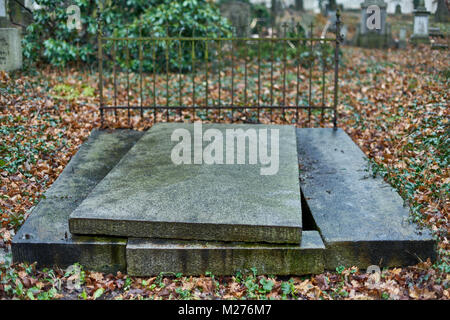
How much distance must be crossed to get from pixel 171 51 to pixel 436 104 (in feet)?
18.7

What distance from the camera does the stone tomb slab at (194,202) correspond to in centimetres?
375

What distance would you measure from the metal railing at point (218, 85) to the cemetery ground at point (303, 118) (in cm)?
36

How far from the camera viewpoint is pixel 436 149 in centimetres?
632

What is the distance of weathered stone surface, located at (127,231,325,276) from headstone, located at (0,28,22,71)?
21.4 ft

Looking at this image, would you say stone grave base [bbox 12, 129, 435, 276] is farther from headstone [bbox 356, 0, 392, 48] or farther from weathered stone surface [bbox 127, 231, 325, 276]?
headstone [bbox 356, 0, 392, 48]

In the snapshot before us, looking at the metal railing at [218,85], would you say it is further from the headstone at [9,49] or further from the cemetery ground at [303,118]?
the headstone at [9,49]

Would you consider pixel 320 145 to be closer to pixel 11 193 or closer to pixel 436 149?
pixel 436 149

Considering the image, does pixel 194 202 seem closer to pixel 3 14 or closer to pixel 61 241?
pixel 61 241

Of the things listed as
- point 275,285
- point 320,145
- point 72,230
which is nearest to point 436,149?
point 320,145

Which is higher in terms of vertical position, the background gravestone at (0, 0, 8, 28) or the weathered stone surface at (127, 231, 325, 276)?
the background gravestone at (0, 0, 8, 28)

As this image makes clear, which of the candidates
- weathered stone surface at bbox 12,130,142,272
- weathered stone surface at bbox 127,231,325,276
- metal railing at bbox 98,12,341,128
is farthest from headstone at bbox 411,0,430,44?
weathered stone surface at bbox 127,231,325,276

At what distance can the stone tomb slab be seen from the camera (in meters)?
3.75

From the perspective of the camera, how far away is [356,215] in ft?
14.2

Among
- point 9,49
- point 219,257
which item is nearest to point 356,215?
point 219,257
